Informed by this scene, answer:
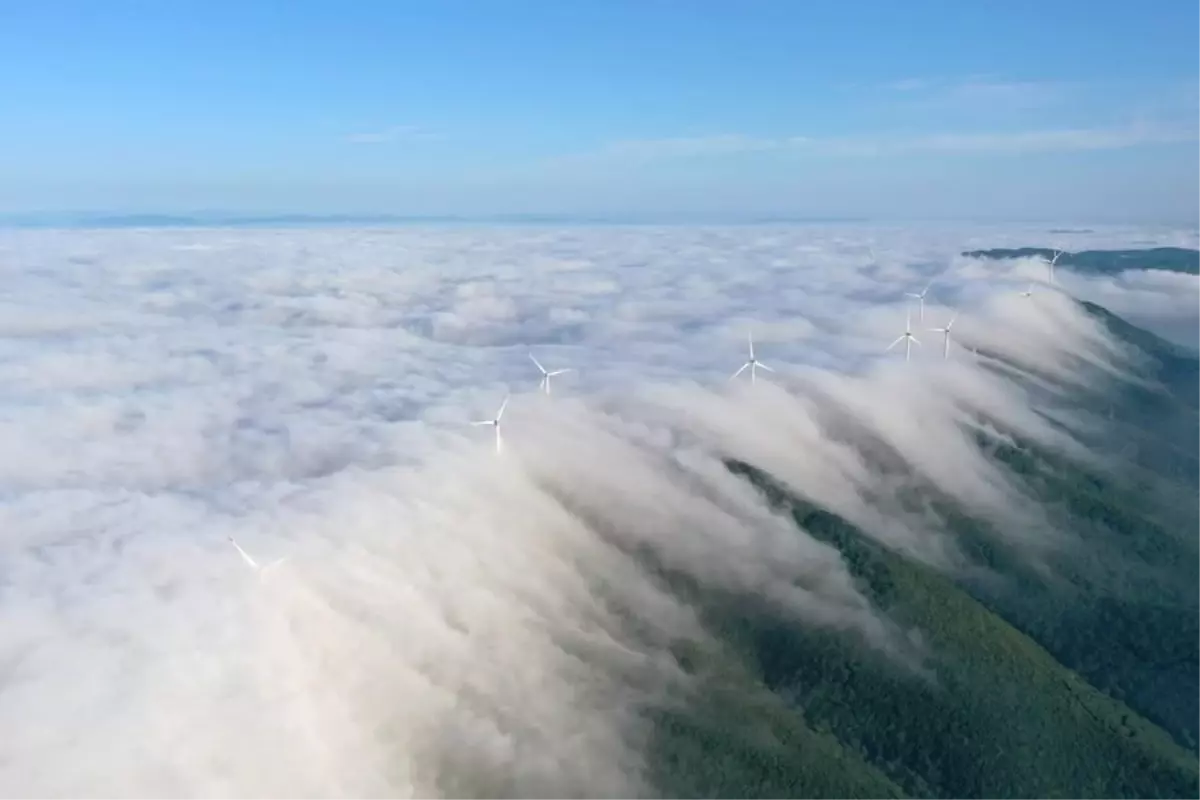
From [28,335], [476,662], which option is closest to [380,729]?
[476,662]

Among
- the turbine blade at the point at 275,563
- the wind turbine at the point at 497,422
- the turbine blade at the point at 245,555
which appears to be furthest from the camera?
the wind turbine at the point at 497,422

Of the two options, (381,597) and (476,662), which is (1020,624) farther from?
(381,597)

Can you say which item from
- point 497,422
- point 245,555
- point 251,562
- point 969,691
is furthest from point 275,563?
point 969,691

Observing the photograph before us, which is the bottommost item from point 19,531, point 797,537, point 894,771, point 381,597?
point 894,771

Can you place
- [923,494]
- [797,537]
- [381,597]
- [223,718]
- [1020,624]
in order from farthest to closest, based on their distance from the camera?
1. [923,494]
2. [797,537]
3. [1020,624]
4. [381,597]
5. [223,718]

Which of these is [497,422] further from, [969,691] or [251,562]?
[969,691]

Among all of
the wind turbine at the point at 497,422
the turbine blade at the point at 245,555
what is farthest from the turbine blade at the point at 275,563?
the wind turbine at the point at 497,422

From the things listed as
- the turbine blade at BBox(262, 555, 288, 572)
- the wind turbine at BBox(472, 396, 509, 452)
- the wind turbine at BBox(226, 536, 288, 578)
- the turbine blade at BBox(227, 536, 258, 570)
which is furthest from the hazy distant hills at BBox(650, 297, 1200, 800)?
the turbine blade at BBox(227, 536, 258, 570)

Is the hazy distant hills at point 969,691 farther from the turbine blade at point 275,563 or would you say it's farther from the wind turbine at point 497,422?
the turbine blade at point 275,563

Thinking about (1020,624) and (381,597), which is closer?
(381,597)
